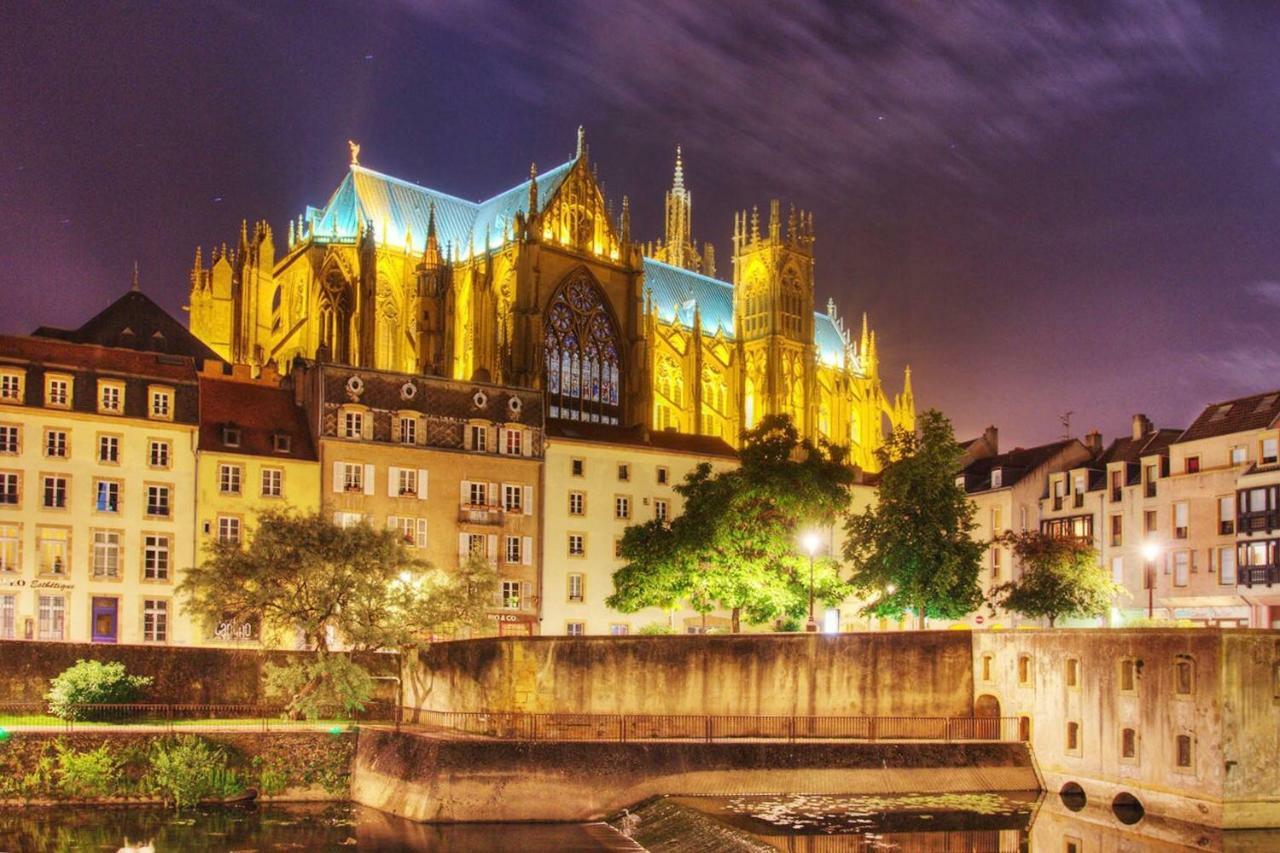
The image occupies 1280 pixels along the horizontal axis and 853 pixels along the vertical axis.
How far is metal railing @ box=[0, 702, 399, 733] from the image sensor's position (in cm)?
4656

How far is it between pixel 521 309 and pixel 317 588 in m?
45.9

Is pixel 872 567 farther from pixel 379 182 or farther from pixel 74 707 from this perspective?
pixel 379 182

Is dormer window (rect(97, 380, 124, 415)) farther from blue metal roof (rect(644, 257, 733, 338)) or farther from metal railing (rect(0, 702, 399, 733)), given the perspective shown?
blue metal roof (rect(644, 257, 733, 338))

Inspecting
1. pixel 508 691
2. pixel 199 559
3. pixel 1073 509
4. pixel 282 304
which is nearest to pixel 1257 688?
pixel 508 691

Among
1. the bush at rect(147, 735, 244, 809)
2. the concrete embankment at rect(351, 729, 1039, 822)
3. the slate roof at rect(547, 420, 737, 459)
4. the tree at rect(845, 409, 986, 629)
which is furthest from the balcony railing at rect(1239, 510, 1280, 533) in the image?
the bush at rect(147, 735, 244, 809)

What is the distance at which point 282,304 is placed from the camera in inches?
3922

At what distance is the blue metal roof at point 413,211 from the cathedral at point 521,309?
16 centimetres

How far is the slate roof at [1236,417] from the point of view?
63.1 metres

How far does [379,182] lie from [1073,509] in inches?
2202

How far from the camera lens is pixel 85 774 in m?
44.4

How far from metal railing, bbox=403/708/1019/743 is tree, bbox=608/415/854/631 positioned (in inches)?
472

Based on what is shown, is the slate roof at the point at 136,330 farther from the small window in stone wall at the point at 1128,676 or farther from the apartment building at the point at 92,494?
the small window in stone wall at the point at 1128,676

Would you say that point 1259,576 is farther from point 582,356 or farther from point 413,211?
point 413,211

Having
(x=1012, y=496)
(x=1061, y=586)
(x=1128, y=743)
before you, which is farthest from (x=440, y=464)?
(x=1128, y=743)
